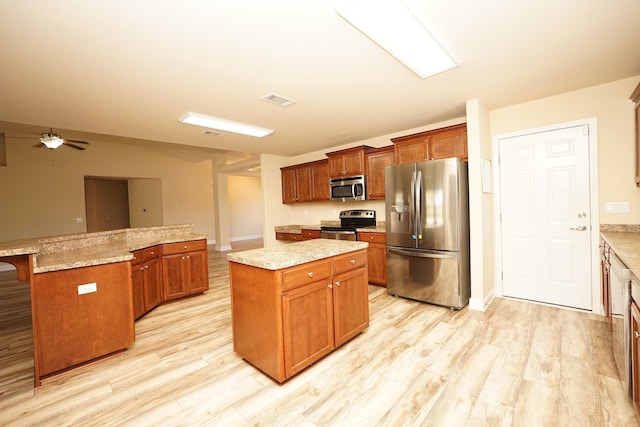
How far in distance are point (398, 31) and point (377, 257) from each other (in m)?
3.07

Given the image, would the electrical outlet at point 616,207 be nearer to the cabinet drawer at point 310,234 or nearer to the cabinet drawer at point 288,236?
the cabinet drawer at point 310,234

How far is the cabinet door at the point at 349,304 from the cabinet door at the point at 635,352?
5.72ft

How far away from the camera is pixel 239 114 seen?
11.3ft

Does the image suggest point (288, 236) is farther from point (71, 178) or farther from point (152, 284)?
point (71, 178)

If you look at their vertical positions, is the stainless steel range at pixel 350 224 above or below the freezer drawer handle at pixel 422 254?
above

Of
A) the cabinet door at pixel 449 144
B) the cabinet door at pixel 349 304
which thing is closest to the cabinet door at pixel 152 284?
the cabinet door at pixel 349 304

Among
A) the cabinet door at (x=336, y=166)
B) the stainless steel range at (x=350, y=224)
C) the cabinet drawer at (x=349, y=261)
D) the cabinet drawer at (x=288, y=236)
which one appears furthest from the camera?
the cabinet drawer at (x=288, y=236)

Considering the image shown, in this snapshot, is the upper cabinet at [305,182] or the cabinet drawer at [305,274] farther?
the upper cabinet at [305,182]

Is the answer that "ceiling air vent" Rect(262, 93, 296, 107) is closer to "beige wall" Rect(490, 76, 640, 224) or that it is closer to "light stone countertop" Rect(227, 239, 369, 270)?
"light stone countertop" Rect(227, 239, 369, 270)

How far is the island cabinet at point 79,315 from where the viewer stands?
2.08m

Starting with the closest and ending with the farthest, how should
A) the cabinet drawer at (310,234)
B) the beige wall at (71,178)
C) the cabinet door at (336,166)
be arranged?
1. the cabinet door at (336,166)
2. the cabinet drawer at (310,234)
3. the beige wall at (71,178)

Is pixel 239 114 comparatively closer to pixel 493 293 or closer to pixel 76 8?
pixel 76 8

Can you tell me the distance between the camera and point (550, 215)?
3.21m

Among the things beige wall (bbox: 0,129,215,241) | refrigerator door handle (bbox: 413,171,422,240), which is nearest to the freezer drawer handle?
refrigerator door handle (bbox: 413,171,422,240)
